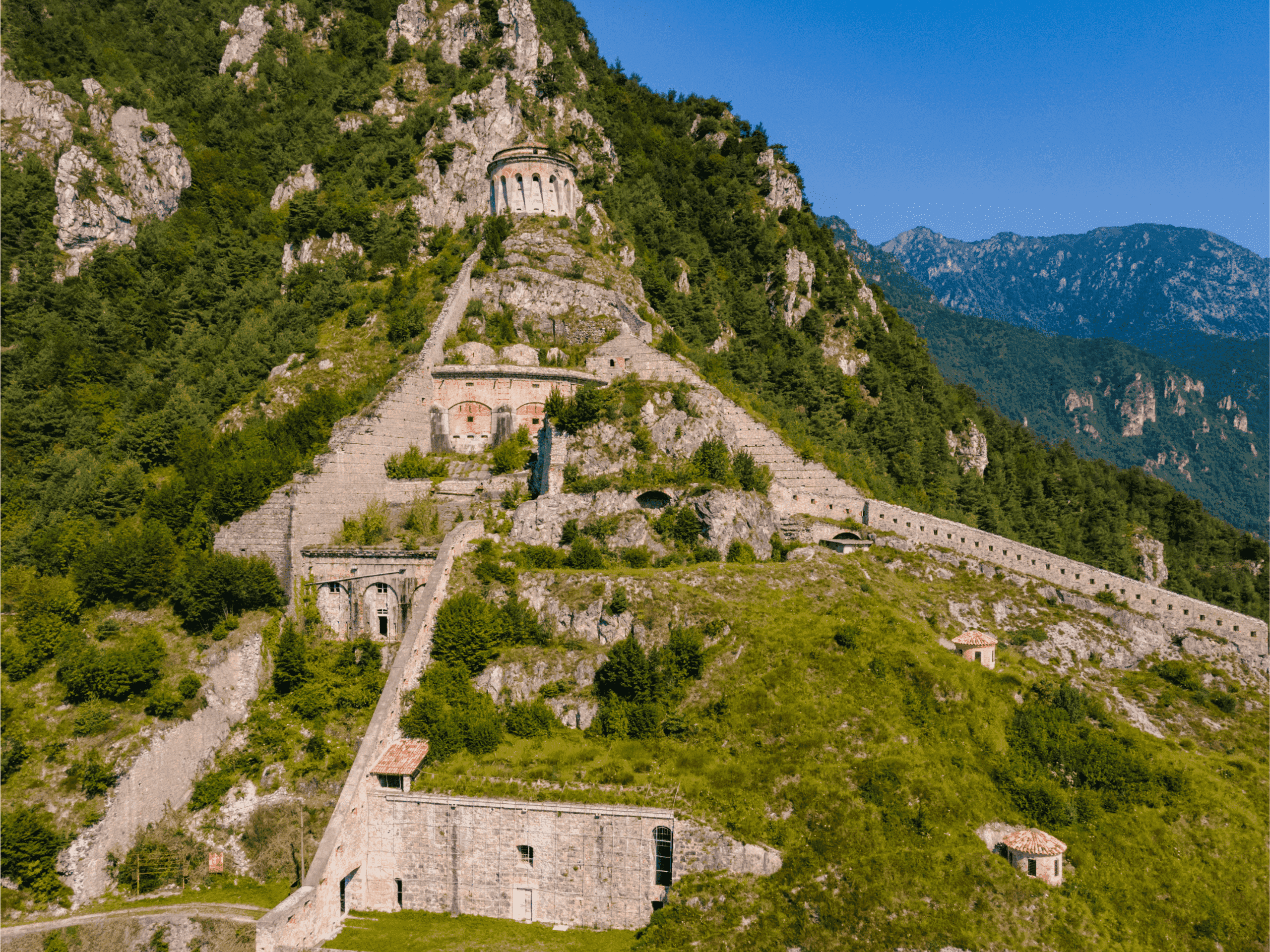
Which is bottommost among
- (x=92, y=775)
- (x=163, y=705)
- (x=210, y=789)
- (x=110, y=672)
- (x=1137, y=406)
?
(x=210, y=789)

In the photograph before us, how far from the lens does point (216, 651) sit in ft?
100.0

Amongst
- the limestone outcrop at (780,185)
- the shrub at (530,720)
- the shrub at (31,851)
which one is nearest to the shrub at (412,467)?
the shrub at (530,720)

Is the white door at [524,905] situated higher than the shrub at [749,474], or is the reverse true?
the shrub at [749,474]

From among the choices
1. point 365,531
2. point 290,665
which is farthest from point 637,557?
point 290,665

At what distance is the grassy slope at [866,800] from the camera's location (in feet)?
70.0

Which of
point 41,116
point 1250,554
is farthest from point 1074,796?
point 41,116

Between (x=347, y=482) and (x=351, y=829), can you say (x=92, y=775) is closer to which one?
(x=351, y=829)

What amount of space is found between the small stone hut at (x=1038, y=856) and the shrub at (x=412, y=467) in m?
28.3

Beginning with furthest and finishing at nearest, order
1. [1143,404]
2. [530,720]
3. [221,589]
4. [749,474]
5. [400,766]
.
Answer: [1143,404]
[749,474]
[221,589]
[530,720]
[400,766]

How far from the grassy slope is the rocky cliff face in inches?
2027

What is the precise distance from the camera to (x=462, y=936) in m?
23.6

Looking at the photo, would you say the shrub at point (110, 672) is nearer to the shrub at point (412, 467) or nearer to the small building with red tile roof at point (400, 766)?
the small building with red tile roof at point (400, 766)

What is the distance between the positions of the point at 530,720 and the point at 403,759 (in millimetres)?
4428

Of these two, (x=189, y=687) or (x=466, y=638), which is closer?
(x=466, y=638)
